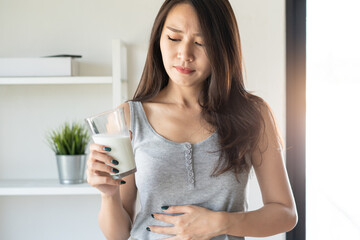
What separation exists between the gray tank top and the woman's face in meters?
0.19

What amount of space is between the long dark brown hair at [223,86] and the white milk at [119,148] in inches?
10.4

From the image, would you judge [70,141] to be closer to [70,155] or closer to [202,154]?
[70,155]

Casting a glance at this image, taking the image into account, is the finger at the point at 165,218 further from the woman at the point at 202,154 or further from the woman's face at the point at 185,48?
the woman's face at the point at 185,48

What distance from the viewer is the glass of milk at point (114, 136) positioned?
1091 millimetres

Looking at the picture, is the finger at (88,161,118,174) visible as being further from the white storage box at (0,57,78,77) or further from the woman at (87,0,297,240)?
the white storage box at (0,57,78,77)

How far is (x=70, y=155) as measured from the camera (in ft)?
6.91

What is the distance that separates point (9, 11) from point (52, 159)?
79 centimetres

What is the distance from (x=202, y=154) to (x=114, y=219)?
12.1 inches

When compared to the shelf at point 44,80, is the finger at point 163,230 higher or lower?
lower

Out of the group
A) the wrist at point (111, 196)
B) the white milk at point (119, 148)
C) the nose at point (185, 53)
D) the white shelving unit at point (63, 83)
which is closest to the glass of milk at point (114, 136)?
the white milk at point (119, 148)

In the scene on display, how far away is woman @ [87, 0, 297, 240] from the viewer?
1.21 metres

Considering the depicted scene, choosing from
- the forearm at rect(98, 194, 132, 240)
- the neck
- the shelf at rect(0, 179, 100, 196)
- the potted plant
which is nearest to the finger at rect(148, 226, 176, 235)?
the forearm at rect(98, 194, 132, 240)
